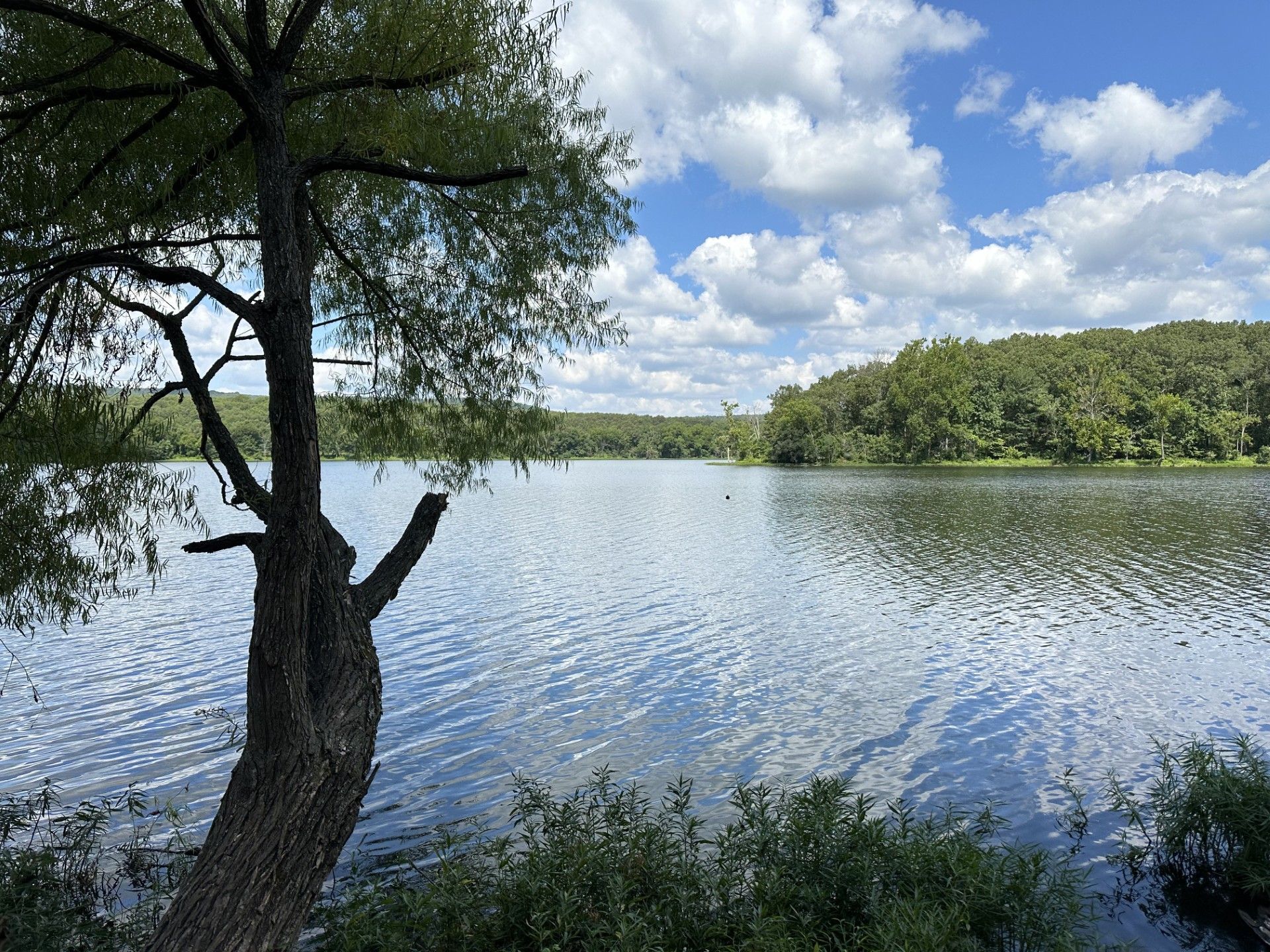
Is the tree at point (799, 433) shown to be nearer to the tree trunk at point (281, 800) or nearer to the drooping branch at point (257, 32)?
the tree trunk at point (281, 800)

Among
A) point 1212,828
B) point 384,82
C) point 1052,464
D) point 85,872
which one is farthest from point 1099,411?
point 85,872

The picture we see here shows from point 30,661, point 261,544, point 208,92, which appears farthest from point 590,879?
point 30,661

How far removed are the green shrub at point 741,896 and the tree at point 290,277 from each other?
4.95 ft

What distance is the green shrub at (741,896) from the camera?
452 cm

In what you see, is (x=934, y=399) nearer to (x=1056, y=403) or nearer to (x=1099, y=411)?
(x=1056, y=403)

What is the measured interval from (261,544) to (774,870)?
3.90 m

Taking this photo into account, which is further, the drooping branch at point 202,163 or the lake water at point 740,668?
the lake water at point 740,668

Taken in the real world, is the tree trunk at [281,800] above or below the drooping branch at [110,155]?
below

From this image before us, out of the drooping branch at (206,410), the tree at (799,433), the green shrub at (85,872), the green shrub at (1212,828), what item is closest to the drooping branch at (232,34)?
the drooping branch at (206,410)

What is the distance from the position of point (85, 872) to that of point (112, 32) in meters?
6.43

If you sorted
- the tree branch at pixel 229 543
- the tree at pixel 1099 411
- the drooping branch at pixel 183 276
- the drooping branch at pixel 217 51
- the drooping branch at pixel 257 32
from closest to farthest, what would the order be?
the drooping branch at pixel 217 51 → the drooping branch at pixel 183 276 → the drooping branch at pixel 257 32 → the tree branch at pixel 229 543 → the tree at pixel 1099 411

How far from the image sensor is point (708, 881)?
515cm

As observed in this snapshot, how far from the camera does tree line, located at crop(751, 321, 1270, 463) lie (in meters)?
76.4

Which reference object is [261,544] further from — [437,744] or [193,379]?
[437,744]
